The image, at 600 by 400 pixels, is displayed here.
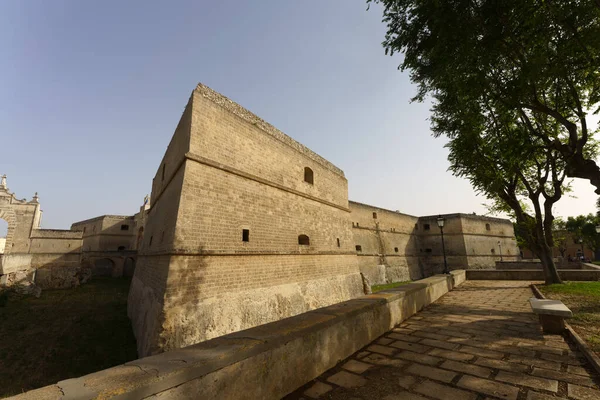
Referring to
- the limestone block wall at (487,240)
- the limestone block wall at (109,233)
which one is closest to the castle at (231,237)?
the limestone block wall at (109,233)

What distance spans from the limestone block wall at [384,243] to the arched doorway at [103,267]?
80.7ft

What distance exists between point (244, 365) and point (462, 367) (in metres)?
2.37

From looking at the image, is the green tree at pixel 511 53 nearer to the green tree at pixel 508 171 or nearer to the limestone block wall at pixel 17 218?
the green tree at pixel 508 171

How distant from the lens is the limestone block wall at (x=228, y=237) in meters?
6.43

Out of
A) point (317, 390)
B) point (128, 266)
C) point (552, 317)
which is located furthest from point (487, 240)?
point (128, 266)

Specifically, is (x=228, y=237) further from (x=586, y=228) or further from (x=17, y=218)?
(x=586, y=228)

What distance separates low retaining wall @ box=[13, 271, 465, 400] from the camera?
1.48m

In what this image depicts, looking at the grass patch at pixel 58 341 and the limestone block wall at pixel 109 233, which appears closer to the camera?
the grass patch at pixel 58 341

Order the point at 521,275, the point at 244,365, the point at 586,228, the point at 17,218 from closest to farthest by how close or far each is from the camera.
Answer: the point at 244,365, the point at 521,275, the point at 17,218, the point at 586,228

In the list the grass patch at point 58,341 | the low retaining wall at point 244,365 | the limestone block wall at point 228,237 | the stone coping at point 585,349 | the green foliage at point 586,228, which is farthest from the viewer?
the green foliage at point 586,228

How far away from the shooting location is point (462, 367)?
9.06ft

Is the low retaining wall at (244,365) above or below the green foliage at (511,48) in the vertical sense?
below

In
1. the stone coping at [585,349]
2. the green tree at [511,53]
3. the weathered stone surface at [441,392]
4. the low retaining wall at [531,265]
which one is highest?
the green tree at [511,53]

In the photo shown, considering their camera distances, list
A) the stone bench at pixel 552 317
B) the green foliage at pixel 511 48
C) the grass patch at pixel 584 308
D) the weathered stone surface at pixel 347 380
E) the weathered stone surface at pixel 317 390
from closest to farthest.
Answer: the weathered stone surface at pixel 317 390
the weathered stone surface at pixel 347 380
the grass patch at pixel 584 308
the stone bench at pixel 552 317
the green foliage at pixel 511 48
